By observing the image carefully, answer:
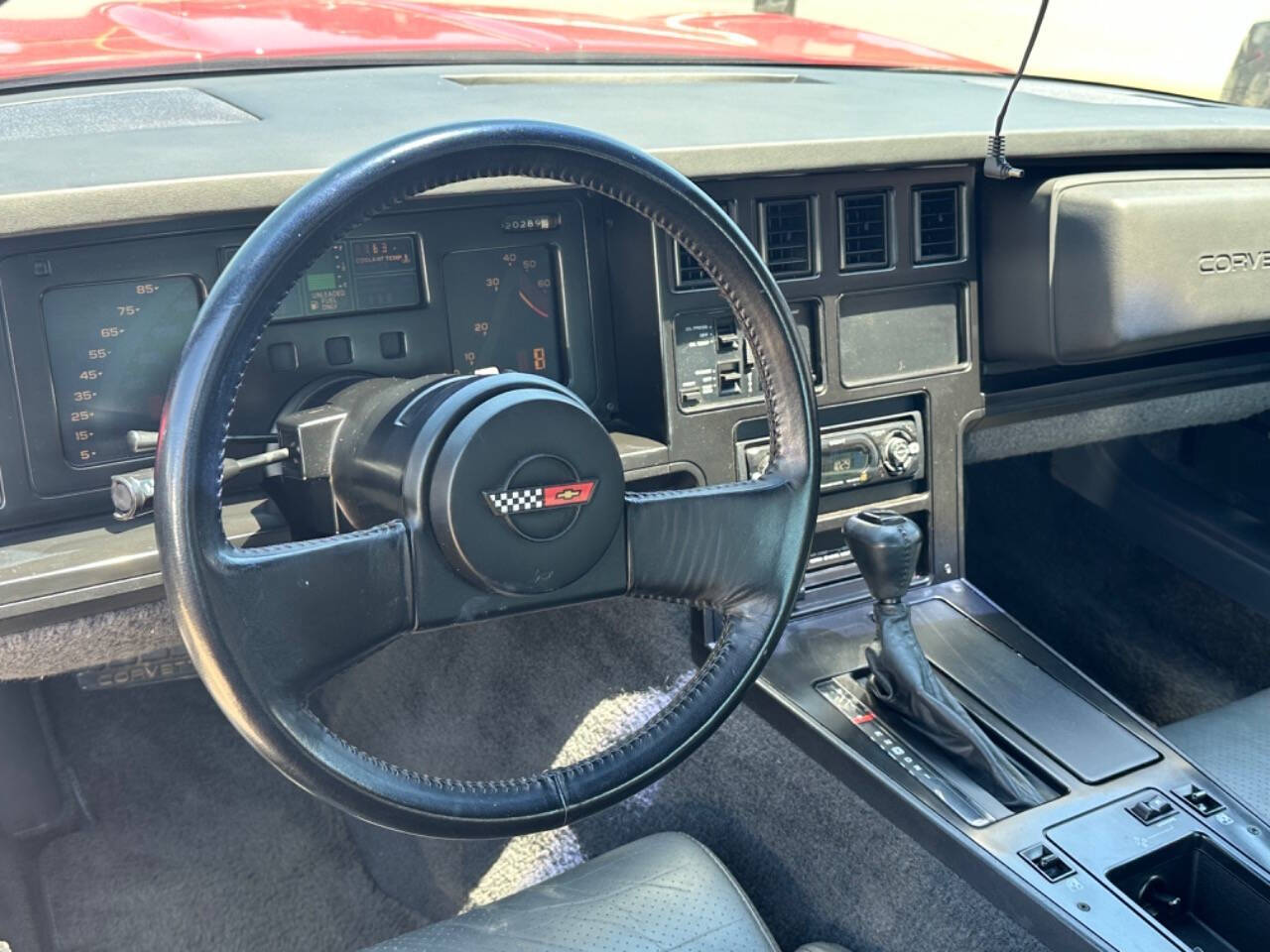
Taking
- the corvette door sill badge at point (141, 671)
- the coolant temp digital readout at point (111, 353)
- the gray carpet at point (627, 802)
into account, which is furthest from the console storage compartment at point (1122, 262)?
the corvette door sill badge at point (141, 671)

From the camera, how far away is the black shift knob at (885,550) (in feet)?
4.99

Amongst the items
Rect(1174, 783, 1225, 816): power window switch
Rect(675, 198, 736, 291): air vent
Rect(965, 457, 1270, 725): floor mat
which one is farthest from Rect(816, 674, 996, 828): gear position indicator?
Rect(965, 457, 1270, 725): floor mat

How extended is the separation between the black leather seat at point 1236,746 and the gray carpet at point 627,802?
1.28ft

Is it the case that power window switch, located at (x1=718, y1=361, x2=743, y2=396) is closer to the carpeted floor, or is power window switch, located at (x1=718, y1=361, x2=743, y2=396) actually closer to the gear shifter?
the gear shifter

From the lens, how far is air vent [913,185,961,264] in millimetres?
1736

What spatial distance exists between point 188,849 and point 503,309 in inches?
42.4

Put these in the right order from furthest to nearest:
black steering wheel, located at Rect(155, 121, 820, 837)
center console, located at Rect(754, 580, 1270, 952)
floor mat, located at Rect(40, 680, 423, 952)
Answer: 1. floor mat, located at Rect(40, 680, 423, 952)
2. center console, located at Rect(754, 580, 1270, 952)
3. black steering wheel, located at Rect(155, 121, 820, 837)

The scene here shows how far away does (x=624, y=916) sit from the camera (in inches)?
54.1

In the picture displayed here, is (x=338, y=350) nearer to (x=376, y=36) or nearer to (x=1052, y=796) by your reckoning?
(x=376, y=36)

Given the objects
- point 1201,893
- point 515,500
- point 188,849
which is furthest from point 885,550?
point 188,849

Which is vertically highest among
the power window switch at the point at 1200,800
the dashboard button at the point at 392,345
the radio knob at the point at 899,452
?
the dashboard button at the point at 392,345

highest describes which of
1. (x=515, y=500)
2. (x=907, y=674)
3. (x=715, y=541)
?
(x=515, y=500)

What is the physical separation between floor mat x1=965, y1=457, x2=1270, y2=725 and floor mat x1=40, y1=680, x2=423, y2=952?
128cm

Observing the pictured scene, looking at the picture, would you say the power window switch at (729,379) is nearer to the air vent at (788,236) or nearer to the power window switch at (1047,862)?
the air vent at (788,236)
